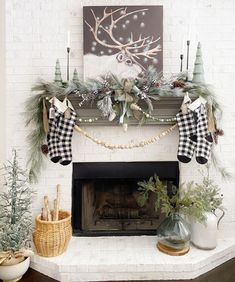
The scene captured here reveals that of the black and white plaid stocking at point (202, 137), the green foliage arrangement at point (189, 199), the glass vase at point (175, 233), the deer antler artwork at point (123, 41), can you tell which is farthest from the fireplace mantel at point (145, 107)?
the glass vase at point (175, 233)

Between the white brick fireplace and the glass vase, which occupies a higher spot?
the white brick fireplace

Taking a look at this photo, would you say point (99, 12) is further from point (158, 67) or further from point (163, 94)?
point (163, 94)

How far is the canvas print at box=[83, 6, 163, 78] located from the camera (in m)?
2.21

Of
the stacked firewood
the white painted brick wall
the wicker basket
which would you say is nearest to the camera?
the wicker basket

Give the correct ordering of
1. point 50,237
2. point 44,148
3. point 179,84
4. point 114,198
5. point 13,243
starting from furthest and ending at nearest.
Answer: point 114,198
point 44,148
point 179,84
point 50,237
point 13,243

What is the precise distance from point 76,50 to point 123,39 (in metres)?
0.37

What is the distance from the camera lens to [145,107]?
7.16ft

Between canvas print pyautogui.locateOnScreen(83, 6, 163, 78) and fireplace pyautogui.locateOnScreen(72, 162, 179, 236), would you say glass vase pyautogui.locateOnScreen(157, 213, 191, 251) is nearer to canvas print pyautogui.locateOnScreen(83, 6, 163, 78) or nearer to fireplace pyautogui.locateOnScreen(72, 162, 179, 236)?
fireplace pyautogui.locateOnScreen(72, 162, 179, 236)

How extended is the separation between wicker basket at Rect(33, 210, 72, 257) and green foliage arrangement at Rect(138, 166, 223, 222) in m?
0.60

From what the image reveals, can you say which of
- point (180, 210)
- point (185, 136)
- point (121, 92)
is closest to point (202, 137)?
point (185, 136)

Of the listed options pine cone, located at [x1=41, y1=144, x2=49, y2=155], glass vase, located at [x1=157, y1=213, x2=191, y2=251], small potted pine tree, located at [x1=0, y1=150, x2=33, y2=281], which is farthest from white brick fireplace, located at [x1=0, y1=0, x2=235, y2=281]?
glass vase, located at [x1=157, y1=213, x2=191, y2=251]

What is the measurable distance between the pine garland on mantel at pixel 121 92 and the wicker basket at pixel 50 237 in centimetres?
75

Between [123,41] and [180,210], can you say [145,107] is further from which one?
[180,210]

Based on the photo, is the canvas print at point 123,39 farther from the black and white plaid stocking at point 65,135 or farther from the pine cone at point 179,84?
the black and white plaid stocking at point 65,135
